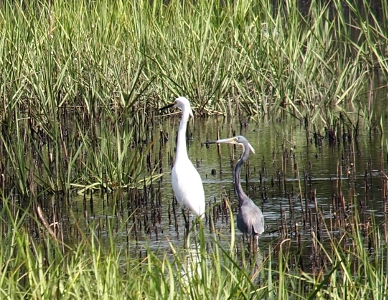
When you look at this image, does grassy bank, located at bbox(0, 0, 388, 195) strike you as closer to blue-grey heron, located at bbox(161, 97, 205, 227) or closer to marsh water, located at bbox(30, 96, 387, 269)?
marsh water, located at bbox(30, 96, 387, 269)

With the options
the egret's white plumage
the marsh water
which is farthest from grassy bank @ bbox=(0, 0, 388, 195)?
the egret's white plumage

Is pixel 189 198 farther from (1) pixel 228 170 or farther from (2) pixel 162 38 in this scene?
(2) pixel 162 38

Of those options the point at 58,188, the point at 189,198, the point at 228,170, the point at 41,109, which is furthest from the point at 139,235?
the point at 41,109

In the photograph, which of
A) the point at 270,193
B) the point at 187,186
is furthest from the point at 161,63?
the point at 187,186

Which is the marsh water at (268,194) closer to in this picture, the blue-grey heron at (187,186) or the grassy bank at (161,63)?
the blue-grey heron at (187,186)

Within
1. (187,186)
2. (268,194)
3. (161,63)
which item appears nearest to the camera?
(187,186)

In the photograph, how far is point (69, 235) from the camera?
6.21m

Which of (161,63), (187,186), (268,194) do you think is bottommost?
(268,194)

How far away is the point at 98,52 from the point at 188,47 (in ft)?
3.54

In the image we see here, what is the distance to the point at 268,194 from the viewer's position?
7.27 m

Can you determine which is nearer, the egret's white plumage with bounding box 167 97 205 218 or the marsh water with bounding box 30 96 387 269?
the marsh water with bounding box 30 96 387 269

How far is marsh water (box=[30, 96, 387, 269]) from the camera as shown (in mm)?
6023

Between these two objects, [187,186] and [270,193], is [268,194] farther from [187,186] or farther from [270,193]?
[187,186]

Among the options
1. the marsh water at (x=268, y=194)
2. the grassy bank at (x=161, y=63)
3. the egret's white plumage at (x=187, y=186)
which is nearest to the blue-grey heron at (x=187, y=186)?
the egret's white plumage at (x=187, y=186)
